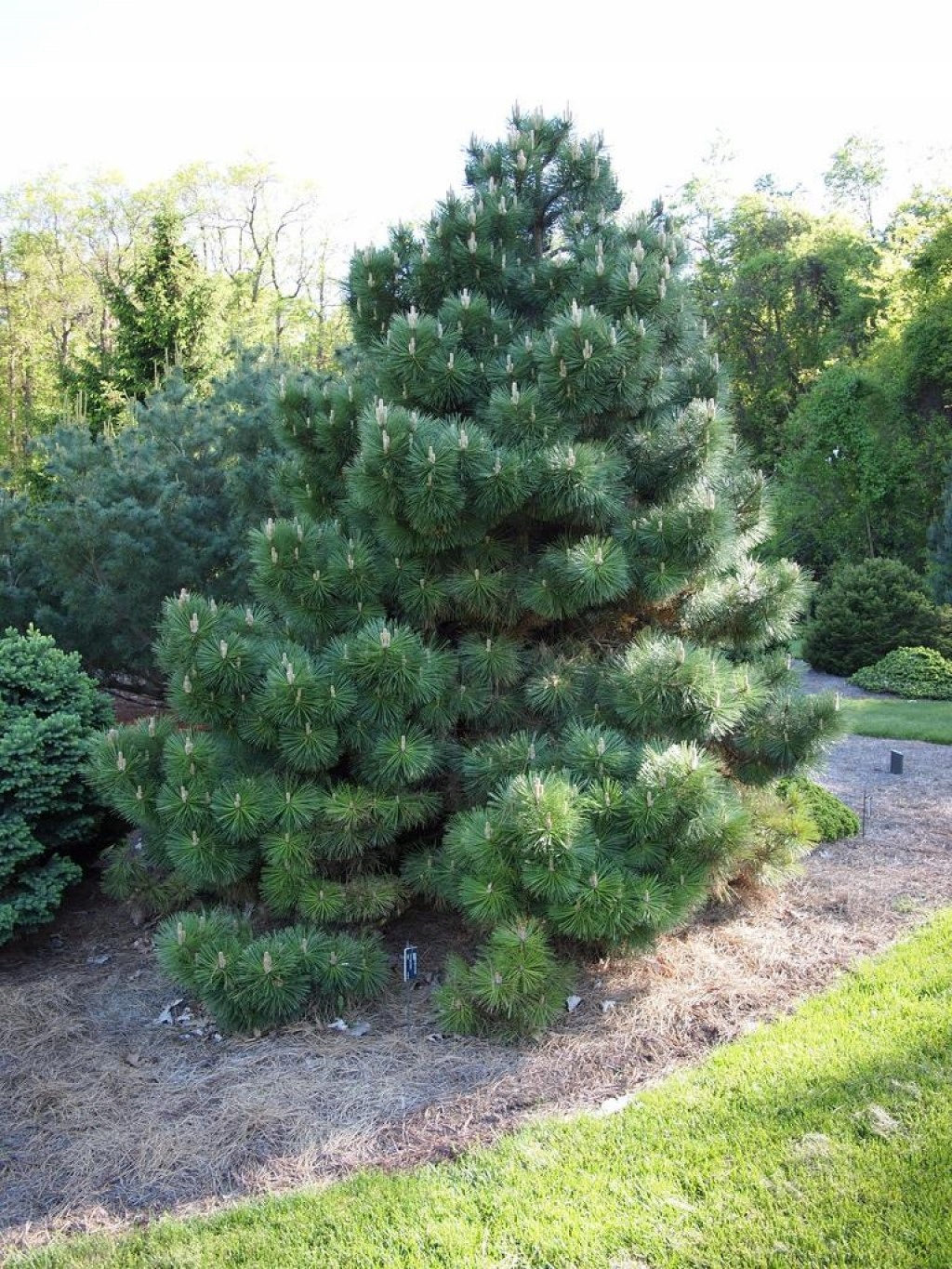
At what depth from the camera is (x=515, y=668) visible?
4.41 m

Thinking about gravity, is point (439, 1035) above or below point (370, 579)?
below

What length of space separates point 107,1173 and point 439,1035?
1.33m

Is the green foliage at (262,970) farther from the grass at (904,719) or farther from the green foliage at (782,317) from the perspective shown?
the green foliage at (782,317)

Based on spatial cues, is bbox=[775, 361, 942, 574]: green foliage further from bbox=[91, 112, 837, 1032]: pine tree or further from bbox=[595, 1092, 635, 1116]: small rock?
bbox=[595, 1092, 635, 1116]: small rock

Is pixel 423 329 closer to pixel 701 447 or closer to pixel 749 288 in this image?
pixel 701 447

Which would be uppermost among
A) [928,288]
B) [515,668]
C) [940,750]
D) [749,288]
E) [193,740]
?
[749,288]

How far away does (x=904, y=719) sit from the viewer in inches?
436

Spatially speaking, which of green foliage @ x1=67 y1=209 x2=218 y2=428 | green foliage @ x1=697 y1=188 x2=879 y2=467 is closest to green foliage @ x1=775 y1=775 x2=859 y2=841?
green foliage @ x1=67 y1=209 x2=218 y2=428

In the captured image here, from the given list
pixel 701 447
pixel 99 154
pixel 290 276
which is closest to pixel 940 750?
pixel 701 447

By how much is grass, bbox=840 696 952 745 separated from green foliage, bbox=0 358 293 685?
6103 mm

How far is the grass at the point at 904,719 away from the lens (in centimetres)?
1014

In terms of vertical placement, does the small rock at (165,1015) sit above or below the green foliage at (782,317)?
below

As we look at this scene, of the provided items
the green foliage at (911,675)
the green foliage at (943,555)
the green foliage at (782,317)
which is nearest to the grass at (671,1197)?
the green foliage at (911,675)

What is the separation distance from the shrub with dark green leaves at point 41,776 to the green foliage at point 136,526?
72.4 inches
